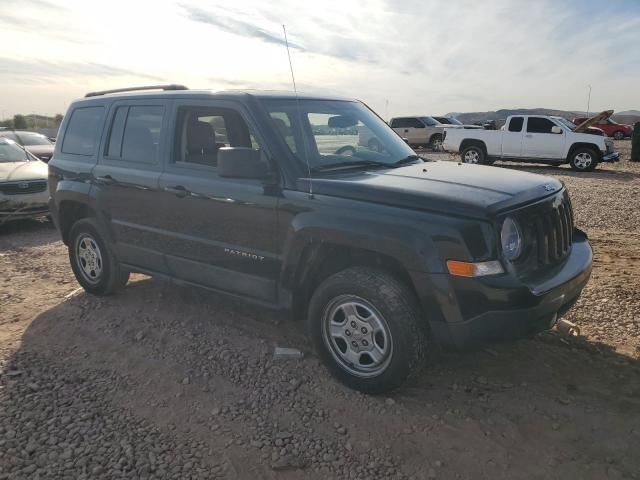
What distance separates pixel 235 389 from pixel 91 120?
3198mm

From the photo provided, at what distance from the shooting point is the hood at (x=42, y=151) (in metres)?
13.2

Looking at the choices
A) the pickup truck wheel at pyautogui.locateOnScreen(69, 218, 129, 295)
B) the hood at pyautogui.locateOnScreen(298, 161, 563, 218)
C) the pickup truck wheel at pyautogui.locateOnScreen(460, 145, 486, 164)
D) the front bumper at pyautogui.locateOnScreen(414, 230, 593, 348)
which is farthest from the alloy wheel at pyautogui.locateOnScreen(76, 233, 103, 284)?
the pickup truck wheel at pyautogui.locateOnScreen(460, 145, 486, 164)

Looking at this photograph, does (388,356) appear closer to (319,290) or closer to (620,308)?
(319,290)

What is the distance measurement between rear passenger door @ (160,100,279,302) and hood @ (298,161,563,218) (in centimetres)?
50

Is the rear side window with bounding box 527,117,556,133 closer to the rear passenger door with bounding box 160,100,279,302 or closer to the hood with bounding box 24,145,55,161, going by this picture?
the hood with bounding box 24,145,55,161

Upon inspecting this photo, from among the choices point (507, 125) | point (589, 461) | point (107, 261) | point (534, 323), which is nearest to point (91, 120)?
point (107, 261)

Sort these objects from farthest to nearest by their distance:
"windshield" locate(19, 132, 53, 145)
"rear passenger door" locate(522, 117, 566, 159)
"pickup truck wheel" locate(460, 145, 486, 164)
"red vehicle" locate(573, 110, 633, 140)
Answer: "red vehicle" locate(573, 110, 633, 140)
"pickup truck wheel" locate(460, 145, 486, 164)
"rear passenger door" locate(522, 117, 566, 159)
"windshield" locate(19, 132, 53, 145)

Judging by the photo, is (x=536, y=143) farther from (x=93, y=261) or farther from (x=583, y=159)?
(x=93, y=261)

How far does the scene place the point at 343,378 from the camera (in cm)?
358

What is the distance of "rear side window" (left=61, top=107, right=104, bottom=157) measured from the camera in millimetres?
5160

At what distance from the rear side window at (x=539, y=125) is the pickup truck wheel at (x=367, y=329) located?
629 inches

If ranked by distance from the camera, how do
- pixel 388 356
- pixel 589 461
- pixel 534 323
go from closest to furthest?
1. pixel 589 461
2. pixel 534 323
3. pixel 388 356

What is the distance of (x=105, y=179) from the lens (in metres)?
4.90

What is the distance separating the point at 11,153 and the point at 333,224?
8.84 metres
